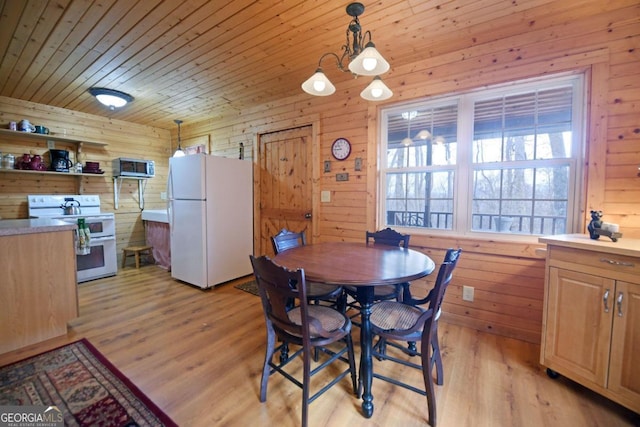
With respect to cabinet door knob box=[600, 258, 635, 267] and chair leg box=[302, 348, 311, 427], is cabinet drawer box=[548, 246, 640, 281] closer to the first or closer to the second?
cabinet door knob box=[600, 258, 635, 267]

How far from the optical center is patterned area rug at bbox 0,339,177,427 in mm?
1414

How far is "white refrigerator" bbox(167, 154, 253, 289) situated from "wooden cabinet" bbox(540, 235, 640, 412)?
328 cm

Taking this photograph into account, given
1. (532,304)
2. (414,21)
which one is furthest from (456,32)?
(532,304)

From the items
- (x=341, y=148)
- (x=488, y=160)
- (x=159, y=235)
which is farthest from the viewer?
(x=159, y=235)

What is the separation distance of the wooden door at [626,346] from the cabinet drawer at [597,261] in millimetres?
63

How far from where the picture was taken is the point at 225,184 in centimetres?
352

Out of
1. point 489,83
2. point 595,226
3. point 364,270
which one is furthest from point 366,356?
point 489,83

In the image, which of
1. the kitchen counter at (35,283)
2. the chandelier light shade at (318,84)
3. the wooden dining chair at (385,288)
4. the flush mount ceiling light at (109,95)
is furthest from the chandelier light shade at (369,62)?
the flush mount ceiling light at (109,95)

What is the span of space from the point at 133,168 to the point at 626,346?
228 inches

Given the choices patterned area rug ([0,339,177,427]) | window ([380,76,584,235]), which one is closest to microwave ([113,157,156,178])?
patterned area rug ([0,339,177,427])

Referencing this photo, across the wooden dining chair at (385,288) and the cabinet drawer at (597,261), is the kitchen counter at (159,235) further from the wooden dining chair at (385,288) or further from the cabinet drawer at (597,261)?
the cabinet drawer at (597,261)

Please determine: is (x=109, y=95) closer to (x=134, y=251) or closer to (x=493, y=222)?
(x=134, y=251)

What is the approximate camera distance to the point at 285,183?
3676mm

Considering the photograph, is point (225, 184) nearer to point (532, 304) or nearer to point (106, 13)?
point (106, 13)
